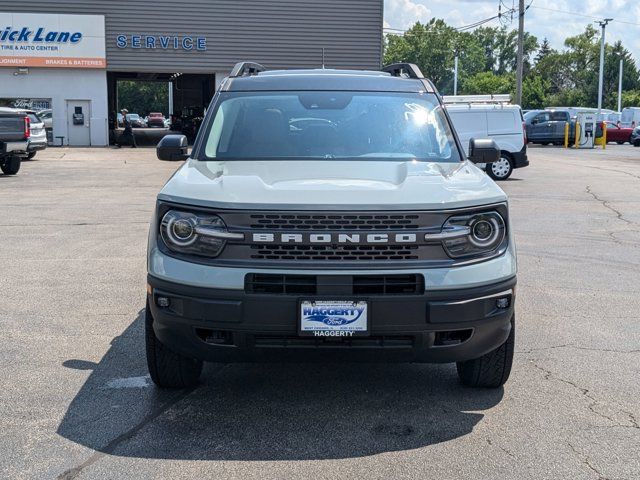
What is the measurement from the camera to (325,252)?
4117mm

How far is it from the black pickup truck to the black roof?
15.0m

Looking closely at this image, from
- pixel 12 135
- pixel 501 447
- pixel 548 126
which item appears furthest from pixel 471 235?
pixel 548 126

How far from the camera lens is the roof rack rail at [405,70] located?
6.43 meters

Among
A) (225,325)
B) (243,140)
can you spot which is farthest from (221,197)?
(243,140)

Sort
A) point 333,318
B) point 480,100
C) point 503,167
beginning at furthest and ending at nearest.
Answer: point 480,100 → point 503,167 → point 333,318

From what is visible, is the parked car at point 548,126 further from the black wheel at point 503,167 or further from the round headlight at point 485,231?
the round headlight at point 485,231

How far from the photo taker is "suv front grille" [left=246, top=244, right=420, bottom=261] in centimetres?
411

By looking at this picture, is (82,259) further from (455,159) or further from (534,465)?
(534,465)

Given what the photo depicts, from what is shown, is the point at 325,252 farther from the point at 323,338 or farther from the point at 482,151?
the point at 482,151

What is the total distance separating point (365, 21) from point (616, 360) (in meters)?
33.4

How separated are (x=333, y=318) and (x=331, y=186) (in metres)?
0.74

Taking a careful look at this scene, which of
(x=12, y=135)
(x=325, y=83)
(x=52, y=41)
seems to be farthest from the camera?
(x=52, y=41)

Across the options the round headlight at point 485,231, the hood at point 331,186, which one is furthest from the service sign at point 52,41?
the round headlight at point 485,231

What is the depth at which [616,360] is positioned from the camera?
18.3 ft
